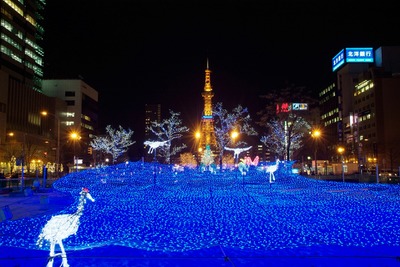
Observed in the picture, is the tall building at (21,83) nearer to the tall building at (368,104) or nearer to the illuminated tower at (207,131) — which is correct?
the illuminated tower at (207,131)

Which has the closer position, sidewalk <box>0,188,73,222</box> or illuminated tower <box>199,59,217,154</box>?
sidewalk <box>0,188,73,222</box>

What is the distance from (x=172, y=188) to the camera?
21.0 meters

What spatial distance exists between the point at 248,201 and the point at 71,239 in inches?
335

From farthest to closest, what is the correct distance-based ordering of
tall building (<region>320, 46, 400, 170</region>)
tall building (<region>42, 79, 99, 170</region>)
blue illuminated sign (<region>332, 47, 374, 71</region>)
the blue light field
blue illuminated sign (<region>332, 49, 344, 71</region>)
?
1. blue illuminated sign (<region>332, 49, 344, 71</region>)
2. tall building (<region>42, 79, 99, 170</region>)
3. blue illuminated sign (<region>332, 47, 374, 71</region>)
4. tall building (<region>320, 46, 400, 170</region>)
5. the blue light field

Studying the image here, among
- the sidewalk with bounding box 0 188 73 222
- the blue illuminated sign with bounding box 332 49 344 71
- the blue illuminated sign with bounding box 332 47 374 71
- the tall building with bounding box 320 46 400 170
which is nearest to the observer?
the sidewalk with bounding box 0 188 73 222

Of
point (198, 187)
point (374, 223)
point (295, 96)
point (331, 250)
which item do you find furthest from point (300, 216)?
point (295, 96)

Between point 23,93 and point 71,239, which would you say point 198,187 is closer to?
point 71,239

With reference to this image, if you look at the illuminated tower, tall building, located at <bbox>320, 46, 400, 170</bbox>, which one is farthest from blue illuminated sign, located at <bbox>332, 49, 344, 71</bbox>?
the illuminated tower

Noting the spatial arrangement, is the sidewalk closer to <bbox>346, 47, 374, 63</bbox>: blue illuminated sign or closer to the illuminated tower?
the illuminated tower

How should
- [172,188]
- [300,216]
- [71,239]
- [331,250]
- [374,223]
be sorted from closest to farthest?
[331,250]
[71,239]
[374,223]
[300,216]
[172,188]

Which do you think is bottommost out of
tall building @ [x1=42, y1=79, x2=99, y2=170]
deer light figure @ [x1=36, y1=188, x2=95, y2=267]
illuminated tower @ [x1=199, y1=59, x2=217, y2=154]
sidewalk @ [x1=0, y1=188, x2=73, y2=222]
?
sidewalk @ [x1=0, y1=188, x2=73, y2=222]

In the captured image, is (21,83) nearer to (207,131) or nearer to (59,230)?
(207,131)

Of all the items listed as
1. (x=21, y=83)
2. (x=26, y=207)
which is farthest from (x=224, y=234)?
(x=21, y=83)

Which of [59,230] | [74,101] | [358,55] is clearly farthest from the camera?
[74,101]
